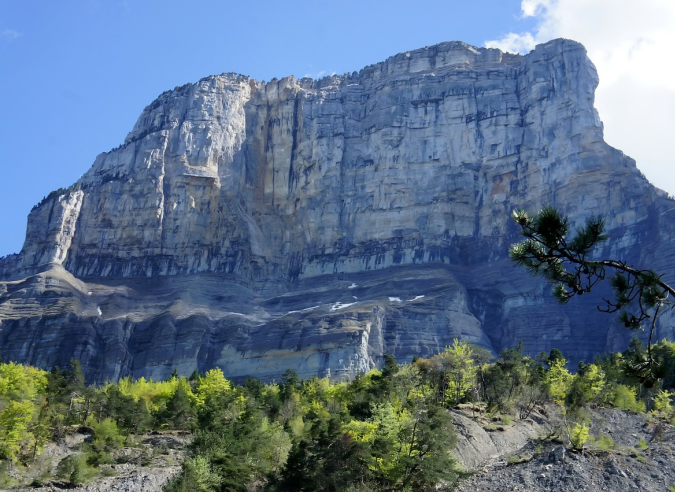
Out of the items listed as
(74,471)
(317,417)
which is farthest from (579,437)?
(74,471)

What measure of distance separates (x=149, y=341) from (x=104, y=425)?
98100 millimetres

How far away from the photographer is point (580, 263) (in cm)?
1345

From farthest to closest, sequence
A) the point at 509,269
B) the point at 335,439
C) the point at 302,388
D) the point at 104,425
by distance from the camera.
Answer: the point at 509,269 → the point at 302,388 → the point at 104,425 → the point at 335,439

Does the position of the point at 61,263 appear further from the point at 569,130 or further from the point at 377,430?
the point at 377,430

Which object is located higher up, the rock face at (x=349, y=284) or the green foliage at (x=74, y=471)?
the rock face at (x=349, y=284)

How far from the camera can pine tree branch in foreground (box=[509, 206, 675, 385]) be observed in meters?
13.5

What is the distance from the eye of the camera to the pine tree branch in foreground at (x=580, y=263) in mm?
13469

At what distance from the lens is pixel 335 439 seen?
133 feet

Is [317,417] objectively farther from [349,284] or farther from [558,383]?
[349,284]

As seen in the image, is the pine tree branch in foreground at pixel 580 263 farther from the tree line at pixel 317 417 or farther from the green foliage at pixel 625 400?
the green foliage at pixel 625 400

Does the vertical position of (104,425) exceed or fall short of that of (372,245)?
it falls short

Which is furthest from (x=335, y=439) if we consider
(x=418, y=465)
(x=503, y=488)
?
(x=503, y=488)

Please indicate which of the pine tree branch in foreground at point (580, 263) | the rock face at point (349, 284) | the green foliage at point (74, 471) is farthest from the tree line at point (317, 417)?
the rock face at point (349, 284)

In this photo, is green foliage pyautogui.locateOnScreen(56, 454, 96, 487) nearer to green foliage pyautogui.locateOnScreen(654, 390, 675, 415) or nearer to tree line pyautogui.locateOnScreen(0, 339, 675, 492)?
tree line pyautogui.locateOnScreen(0, 339, 675, 492)
